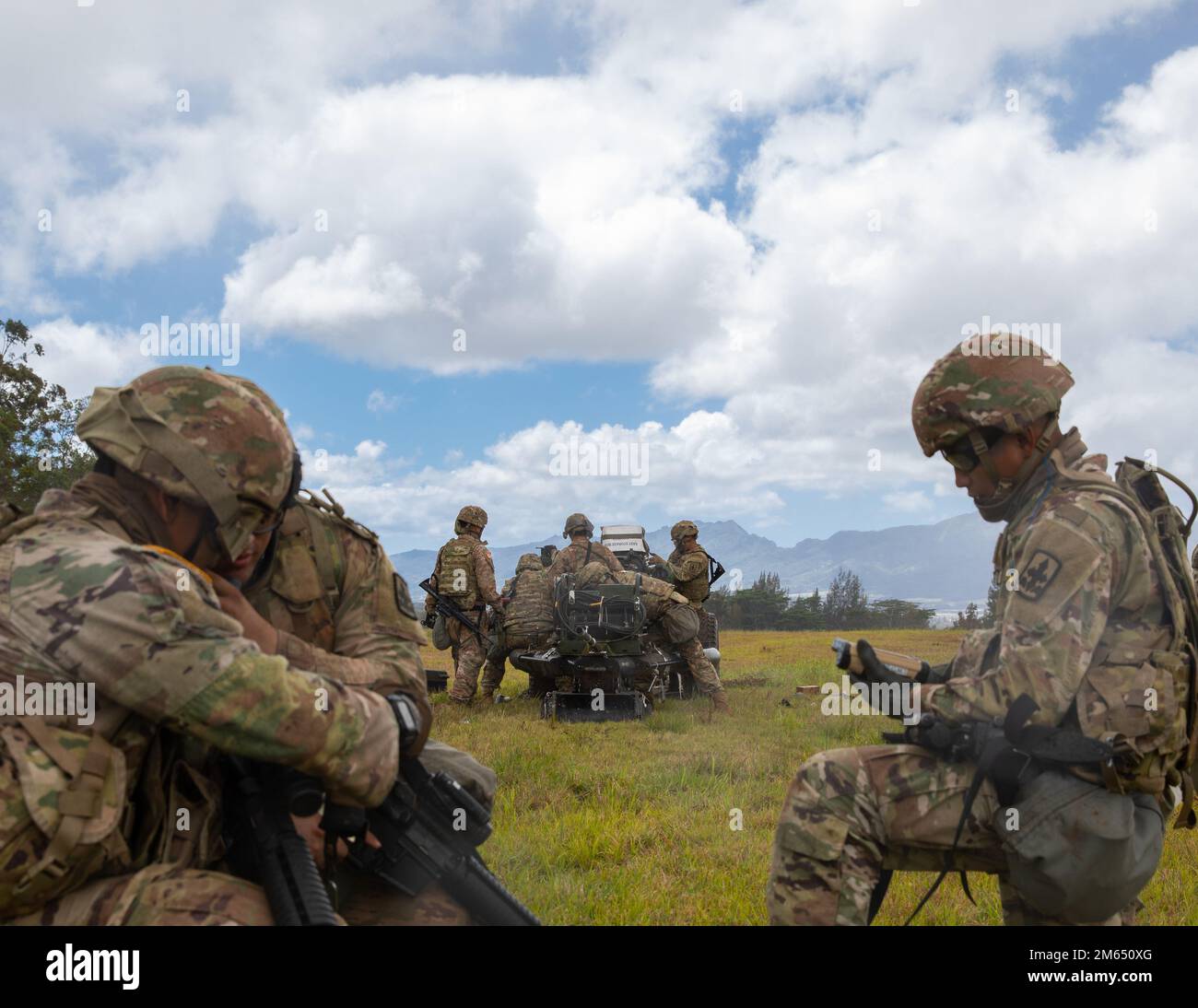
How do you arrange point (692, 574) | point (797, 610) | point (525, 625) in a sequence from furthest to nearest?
point (797, 610) → point (692, 574) → point (525, 625)

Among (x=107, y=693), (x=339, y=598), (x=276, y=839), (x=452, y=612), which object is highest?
(x=339, y=598)

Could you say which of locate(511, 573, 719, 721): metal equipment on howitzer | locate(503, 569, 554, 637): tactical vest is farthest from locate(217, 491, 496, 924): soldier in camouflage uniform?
locate(503, 569, 554, 637): tactical vest

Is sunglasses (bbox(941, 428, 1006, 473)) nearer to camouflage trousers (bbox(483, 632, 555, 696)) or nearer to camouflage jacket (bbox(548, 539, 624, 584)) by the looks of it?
camouflage jacket (bbox(548, 539, 624, 584))

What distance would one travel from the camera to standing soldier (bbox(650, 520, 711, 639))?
1512 cm

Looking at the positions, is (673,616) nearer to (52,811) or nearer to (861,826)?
(861,826)

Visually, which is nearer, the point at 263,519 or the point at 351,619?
the point at 263,519

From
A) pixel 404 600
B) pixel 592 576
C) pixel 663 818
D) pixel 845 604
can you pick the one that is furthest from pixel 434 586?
pixel 845 604

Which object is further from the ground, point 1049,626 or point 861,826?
point 1049,626

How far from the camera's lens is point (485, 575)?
544 inches

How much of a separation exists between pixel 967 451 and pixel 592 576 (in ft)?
29.5

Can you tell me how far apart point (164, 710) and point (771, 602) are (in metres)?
50.7

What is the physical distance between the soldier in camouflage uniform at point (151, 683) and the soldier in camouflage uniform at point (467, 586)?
1089 cm

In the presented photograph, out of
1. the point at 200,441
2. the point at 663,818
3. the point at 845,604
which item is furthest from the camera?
the point at 845,604

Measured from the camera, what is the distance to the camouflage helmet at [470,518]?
14219 mm
